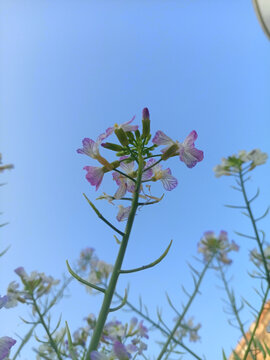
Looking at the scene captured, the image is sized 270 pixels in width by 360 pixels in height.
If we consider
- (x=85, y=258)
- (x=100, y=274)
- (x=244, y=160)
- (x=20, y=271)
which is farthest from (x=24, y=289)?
(x=85, y=258)

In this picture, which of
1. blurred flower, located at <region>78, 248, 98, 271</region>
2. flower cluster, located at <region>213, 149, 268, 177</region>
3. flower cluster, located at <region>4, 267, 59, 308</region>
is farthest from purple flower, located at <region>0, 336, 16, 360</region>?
blurred flower, located at <region>78, 248, 98, 271</region>

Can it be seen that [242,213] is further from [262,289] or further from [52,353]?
[52,353]

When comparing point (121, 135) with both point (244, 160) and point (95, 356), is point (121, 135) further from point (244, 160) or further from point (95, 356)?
point (244, 160)

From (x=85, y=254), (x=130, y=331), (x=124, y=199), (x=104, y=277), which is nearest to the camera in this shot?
(x=124, y=199)

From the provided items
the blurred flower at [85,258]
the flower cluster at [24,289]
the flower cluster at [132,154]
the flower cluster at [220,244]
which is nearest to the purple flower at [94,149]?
the flower cluster at [132,154]

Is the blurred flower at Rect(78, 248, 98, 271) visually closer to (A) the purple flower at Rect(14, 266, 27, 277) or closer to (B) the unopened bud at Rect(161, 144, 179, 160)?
(A) the purple flower at Rect(14, 266, 27, 277)

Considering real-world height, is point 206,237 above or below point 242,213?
above

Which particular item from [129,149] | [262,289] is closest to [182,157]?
[129,149]
